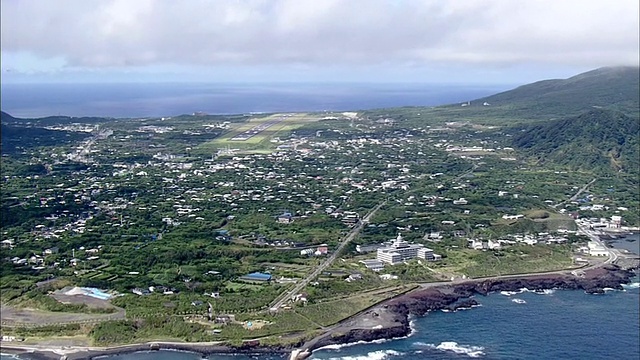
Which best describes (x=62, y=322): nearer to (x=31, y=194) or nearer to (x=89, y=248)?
(x=89, y=248)

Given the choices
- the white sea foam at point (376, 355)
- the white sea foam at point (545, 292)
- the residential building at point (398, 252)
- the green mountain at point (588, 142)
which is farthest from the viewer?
the green mountain at point (588, 142)

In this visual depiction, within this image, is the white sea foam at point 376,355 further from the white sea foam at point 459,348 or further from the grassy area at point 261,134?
the grassy area at point 261,134

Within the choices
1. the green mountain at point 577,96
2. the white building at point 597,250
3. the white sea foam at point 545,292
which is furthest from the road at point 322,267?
the green mountain at point 577,96

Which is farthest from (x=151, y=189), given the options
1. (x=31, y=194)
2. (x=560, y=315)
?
(x=560, y=315)

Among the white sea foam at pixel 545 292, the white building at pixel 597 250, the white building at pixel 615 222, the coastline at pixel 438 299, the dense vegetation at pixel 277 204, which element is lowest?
the white sea foam at pixel 545 292

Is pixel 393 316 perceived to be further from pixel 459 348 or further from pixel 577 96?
pixel 577 96

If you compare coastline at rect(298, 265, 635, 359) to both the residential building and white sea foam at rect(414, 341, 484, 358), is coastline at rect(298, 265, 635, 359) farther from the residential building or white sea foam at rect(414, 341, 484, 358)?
the residential building

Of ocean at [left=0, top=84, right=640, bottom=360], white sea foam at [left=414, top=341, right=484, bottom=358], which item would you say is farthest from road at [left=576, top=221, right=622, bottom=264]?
white sea foam at [left=414, top=341, right=484, bottom=358]

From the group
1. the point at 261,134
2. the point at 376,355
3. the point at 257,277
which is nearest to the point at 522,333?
the point at 376,355
